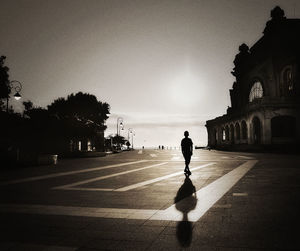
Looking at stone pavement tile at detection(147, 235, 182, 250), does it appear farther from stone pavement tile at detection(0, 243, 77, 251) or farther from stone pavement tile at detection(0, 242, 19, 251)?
stone pavement tile at detection(0, 242, 19, 251)

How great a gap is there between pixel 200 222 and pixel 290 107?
41.7 metres

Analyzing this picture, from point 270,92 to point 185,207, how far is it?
171ft

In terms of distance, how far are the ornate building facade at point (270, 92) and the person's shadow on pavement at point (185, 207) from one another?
34.5 m

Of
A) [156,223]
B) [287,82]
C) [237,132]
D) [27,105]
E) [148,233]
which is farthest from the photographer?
[237,132]

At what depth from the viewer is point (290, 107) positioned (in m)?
41.1

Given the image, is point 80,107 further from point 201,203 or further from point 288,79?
point 201,203

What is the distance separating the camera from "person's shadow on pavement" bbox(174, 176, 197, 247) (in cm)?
386

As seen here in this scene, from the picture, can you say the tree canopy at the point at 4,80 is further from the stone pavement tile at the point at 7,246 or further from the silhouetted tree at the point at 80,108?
the silhouetted tree at the point at 80,108

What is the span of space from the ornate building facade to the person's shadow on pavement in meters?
34.5

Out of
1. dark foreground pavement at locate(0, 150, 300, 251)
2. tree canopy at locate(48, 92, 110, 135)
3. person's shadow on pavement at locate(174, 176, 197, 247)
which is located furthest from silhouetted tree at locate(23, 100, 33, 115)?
person's shadow on pavement at locate(174, 176, 197, 247)

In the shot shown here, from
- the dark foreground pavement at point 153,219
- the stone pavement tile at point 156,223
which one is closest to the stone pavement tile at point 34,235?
the dark foreground pavement at point 153,219

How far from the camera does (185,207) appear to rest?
5.78 metres

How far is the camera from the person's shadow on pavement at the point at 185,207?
386 centimetres

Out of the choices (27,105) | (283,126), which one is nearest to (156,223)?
(27,105)
